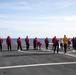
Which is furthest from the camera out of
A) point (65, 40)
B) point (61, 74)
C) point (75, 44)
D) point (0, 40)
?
point (0, 40)

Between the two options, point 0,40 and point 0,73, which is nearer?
point 0,73

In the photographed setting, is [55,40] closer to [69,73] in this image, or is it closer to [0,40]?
[0,40]

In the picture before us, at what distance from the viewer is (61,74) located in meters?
13.0

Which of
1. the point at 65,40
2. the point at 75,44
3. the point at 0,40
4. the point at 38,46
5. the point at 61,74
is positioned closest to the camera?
the point at 61,74

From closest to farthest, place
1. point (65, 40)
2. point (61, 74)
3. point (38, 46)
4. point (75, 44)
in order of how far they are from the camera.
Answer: point (61, 74) → point (65, 40) → point (75, 44) → point (38, 46)

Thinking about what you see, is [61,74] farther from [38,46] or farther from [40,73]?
[38,46]

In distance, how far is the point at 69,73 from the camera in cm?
1323

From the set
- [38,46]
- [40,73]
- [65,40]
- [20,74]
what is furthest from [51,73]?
[38,46]

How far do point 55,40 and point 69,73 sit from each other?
15104mm

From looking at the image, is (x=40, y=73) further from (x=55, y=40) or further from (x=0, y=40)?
(x=0, y=40)

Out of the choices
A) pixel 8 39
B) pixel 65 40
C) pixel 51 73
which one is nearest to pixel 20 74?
pixel 51 73

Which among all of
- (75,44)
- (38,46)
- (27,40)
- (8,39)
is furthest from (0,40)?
(75,44)

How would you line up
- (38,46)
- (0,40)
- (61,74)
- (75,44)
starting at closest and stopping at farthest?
(61,74) < (75,44) < (0,40) < (38,46)

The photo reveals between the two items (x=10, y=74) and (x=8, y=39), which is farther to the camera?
(x=8, y=39)
